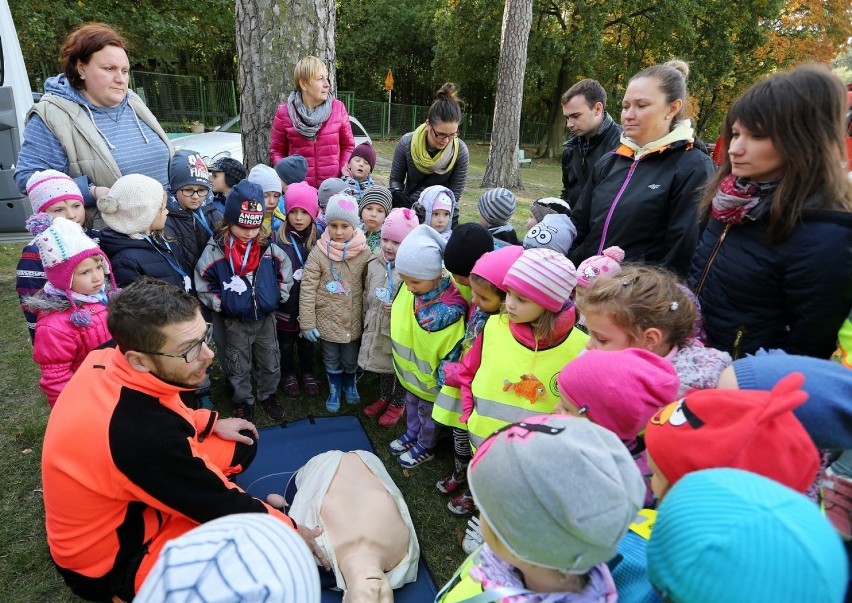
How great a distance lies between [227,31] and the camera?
20.2 m

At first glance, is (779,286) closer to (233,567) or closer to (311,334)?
(233,567)

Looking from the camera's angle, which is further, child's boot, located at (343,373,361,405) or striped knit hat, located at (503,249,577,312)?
child's boot, located at (343,373,361,405)

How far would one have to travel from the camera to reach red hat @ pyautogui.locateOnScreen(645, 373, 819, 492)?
3.44ft

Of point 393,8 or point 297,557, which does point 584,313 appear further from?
point 393,8

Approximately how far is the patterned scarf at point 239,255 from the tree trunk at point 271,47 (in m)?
1.71

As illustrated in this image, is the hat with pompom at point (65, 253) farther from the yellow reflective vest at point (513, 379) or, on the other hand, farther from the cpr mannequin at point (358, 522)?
the yellow reflective vest at point (513, 379)

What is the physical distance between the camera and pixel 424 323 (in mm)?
2910

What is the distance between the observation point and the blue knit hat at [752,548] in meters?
0.77

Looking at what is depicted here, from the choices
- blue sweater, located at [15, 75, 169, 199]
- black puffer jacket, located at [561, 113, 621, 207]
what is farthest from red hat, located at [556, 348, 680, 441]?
blue sweater, located at [15, 75, 169, 199]

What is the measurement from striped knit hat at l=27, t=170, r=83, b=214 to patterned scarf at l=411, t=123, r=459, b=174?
96.1 inches

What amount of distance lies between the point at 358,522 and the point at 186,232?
2124mm

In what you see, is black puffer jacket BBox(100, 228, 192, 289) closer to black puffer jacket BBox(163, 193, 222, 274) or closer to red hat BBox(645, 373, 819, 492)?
black puffer jacket BBox(163, 193, 222, 274)

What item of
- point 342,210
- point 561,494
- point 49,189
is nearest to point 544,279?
point 561,494

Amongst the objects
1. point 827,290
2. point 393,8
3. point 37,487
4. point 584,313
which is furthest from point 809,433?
point 393,8
